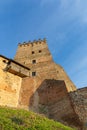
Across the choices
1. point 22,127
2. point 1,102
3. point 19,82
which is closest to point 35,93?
point 19,82

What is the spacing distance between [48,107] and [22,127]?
9.92 m

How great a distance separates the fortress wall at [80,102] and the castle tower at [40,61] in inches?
125

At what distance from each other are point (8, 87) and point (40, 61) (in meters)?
8.85

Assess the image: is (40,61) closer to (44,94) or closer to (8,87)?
(44,94)

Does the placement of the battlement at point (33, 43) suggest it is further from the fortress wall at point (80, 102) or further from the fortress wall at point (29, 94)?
the fortress wall at point (80, 102)

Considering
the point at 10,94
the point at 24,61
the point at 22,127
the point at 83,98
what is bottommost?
the point at 22,127

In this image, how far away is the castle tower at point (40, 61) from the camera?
86.8 ft

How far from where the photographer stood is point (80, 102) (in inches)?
766

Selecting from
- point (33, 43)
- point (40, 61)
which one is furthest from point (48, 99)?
point (33, 43)

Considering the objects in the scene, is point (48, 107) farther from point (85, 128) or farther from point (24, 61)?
point (24, 61)

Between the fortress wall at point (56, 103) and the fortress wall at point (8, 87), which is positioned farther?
the fortress wall at point (8, 87)

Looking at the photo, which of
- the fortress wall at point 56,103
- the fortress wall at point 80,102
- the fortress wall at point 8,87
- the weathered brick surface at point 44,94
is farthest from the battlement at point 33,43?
the fortress wall at point 80,102

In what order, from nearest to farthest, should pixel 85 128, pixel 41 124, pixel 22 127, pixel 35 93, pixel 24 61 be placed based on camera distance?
pixel 22 127 → pixel 41 124 → pixel 85 128 → pixel 35 93 → pixel 24 61

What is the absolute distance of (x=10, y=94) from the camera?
21.8 meters
